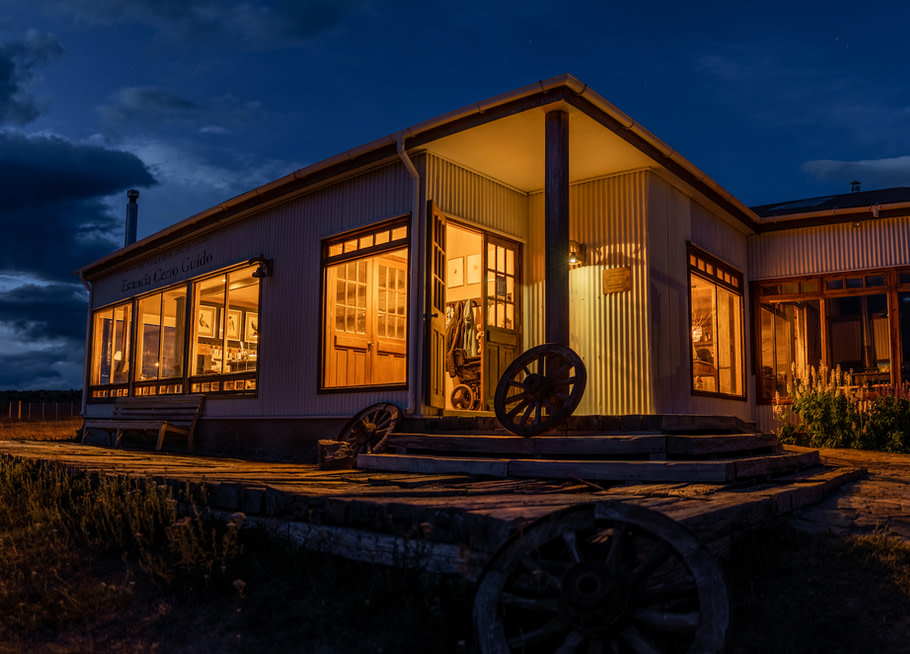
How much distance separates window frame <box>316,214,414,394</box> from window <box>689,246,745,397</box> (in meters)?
4.15

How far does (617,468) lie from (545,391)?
143 centimetres

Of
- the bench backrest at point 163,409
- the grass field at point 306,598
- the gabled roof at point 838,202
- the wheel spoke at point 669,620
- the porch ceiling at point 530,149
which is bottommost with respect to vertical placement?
the grass field at point 306,598

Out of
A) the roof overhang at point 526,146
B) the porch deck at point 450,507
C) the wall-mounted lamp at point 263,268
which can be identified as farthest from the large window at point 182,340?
the porch deck at point 450,507

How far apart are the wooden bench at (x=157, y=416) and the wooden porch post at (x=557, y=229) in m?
6.71

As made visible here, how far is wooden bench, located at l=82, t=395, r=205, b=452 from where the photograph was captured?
11.5 metres

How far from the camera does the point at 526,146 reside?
27.0 ft

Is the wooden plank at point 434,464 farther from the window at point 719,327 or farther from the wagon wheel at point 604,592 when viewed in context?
the window at point 719,327

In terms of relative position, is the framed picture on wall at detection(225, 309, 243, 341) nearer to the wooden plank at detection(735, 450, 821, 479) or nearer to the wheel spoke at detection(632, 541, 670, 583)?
the wooden plank at detection(735, 450, 821, 479)

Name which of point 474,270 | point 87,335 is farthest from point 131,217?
point 474,270

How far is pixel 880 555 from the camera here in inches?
141

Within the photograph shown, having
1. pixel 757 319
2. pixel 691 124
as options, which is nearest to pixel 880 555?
pixel 757 319

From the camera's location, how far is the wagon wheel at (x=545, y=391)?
6.08m

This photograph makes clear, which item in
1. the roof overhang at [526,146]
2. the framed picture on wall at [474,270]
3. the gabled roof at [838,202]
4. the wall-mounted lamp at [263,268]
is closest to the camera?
the roof overhang at [526,146]

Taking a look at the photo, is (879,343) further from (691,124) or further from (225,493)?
(691,124)
